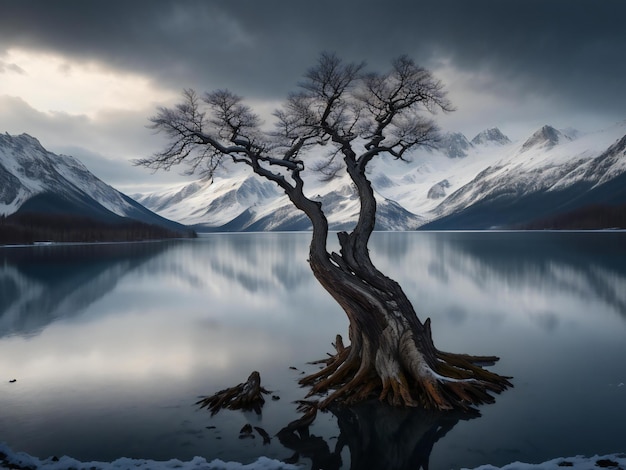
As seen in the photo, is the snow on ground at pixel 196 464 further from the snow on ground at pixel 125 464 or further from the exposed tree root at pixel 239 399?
the exposed tree root at pixel 239 399

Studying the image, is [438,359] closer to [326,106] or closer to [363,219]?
[363,219]

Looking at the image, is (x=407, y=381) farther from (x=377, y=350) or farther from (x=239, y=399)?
(x=239, y=399)

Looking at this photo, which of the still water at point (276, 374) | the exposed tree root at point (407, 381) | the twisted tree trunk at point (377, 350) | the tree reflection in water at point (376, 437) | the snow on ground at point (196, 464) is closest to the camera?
the snow on ground at point (196, 464)

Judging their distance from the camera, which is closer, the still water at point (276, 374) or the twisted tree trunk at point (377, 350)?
the still water at point (276, 374)

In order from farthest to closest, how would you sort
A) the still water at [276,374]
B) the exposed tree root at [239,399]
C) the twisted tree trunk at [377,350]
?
the exposed tree root at [239,399]
the twisted tree trunk at [377,350]
the still water at [276,374]

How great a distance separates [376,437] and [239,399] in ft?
14.9

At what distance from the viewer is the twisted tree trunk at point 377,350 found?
13.6m

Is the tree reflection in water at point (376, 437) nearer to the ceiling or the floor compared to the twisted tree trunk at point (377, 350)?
nearer to the floor

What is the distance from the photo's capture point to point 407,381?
47.1 feet

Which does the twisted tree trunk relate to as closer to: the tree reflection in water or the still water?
the tree reflection in water

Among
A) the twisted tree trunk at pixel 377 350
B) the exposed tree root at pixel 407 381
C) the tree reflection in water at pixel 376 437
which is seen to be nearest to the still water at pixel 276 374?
the tree reflection in water at pixel 376 437

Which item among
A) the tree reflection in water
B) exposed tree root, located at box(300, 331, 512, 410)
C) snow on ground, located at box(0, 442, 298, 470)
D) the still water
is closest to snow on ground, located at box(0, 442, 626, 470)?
snow on ground, located at box(0, 442, 298, 470)

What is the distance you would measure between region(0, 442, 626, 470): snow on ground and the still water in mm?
524

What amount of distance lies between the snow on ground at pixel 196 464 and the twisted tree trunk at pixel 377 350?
3.28m
